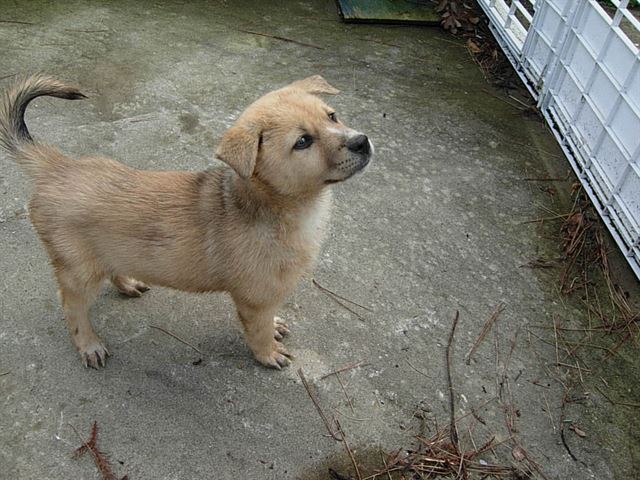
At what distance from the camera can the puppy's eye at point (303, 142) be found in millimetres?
2521

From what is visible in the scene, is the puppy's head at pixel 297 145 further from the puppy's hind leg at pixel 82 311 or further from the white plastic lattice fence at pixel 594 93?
the white plastic lattice fence at pixel 594 93

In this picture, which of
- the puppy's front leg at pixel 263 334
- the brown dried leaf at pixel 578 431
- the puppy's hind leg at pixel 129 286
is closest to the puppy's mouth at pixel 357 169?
the puppy's front leg at pixel 263 334

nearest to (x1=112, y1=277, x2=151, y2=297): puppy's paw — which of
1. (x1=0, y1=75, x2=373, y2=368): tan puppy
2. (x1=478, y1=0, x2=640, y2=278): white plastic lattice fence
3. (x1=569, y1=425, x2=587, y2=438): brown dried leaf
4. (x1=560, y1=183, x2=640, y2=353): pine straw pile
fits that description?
(x1=0, y1=75, x2=373, y2=368): tan puppy

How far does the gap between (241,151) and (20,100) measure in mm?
1134

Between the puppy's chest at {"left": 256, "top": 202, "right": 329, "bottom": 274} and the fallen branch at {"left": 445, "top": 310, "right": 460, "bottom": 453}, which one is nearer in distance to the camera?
the puppy's chest at {"left": 256, "top": 202, "right": 329, "bottom": 274}

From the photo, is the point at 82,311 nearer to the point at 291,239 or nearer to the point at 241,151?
the point at 291,239

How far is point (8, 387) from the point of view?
2932 mm

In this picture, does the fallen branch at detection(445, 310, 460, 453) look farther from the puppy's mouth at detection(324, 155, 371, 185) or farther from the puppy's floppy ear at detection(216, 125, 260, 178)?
the puppy's floppy ear at detection(216, 125, 260, 178)

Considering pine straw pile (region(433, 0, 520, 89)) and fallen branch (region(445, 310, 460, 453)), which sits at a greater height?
pine straw pile (region(433, 0, 520, 89))

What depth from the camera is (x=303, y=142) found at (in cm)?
253

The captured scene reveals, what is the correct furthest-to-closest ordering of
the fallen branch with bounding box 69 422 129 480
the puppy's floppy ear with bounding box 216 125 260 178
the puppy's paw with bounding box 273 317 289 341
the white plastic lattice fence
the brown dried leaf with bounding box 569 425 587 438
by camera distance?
1. the white plastic lattice fence
2. the puppy's paw with bounding box 273 317 289 341
3. the brown dried leaf with bounding box 569 425 587 438
4. the fallen branch with bounding box 69 422 129 480
5. the puppy's floppy ear with bounding box 216 125 260 178

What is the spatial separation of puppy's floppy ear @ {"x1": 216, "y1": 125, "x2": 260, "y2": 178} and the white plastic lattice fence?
241 cm

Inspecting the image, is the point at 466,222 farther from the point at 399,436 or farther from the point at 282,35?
the point at 282,35

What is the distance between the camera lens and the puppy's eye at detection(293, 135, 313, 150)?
8.27 feet
